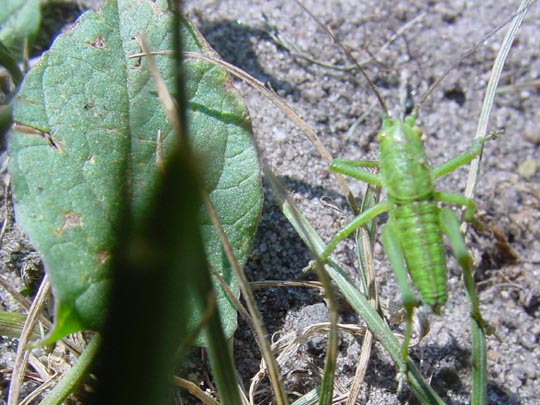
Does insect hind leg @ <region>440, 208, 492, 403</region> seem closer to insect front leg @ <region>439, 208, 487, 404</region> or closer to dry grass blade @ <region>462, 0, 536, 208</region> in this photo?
insect front leg @ <region>439, 208, 487, 404</region>

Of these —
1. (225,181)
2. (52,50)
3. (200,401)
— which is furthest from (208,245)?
(52,50)

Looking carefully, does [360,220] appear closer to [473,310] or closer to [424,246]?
[424,246]

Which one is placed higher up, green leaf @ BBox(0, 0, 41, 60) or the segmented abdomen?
green leaf @ BBox(0, 0, 41, 60)

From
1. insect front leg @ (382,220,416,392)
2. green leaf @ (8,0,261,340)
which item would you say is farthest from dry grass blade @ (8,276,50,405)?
insect front leg @ (382,220,416,392)

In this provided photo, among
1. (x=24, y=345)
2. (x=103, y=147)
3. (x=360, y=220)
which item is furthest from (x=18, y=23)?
(x=360, y=220)

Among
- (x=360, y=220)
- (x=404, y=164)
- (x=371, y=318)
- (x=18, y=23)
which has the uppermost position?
(x=18, y=23)

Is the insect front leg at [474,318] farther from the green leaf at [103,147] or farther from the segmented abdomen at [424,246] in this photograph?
the green leaf at [103,147]
